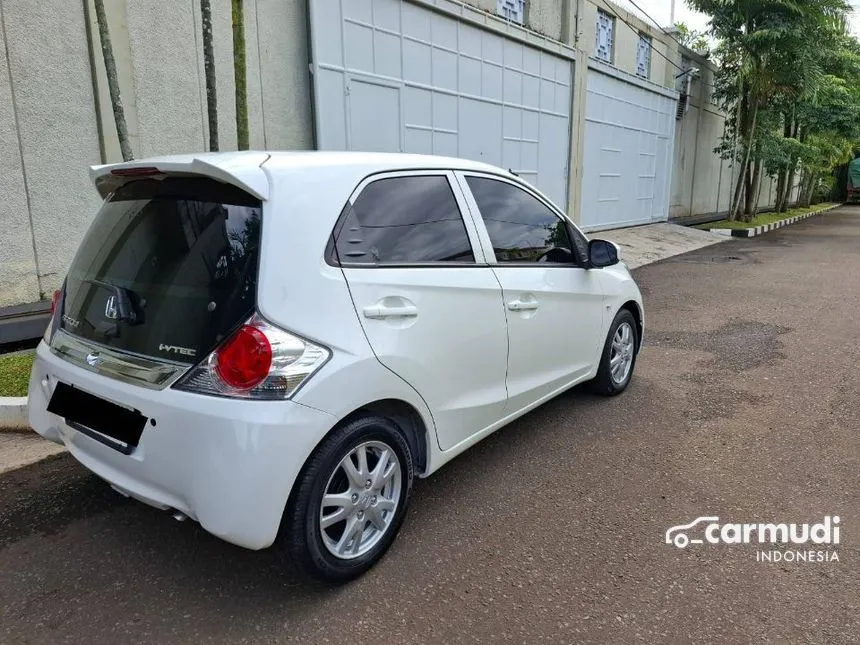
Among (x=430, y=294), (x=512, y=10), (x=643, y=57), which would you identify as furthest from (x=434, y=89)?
(x=643, y=57)

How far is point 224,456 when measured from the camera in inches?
80.7

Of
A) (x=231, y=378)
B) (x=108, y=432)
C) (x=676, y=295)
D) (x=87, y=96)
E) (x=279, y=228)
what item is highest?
(x=87, y=96)

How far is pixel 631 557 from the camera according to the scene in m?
2.66

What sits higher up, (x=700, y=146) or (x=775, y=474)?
(x=700, y=146)

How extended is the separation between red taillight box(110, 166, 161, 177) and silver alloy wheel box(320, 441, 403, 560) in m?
1.34

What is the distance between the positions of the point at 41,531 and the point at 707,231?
18304 mm

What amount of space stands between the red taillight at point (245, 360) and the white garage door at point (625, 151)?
1423 cm

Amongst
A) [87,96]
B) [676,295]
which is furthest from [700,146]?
[87,96]

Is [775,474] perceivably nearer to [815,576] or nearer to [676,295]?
[815,576]

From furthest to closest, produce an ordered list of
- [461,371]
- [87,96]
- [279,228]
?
[87,96], [461,371], [279,228]

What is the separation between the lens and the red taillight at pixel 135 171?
8.10 feet

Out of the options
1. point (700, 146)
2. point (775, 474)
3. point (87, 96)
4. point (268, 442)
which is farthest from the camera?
point (700, 146)

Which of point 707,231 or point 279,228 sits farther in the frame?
point 707,231

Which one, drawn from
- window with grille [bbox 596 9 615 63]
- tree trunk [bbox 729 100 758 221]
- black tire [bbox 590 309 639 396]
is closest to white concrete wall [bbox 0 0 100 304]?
black tire [bbox 590 309 639 396]
